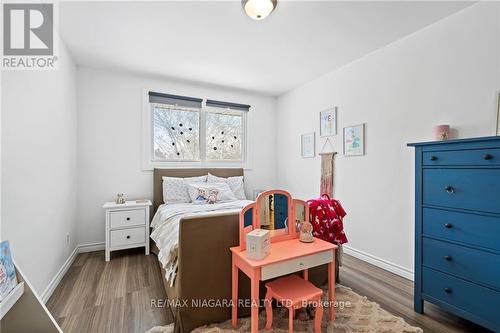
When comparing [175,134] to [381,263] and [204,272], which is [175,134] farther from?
[381,263]

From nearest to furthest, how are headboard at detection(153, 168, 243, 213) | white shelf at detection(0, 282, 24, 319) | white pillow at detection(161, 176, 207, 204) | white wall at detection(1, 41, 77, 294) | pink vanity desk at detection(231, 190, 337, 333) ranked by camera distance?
white shelf at detection(0, 282, 24, 319) → pink vanity desk at detection(231, 190, 337, 333) → white wall at detection(1, 41, 77, 294) → white pillow at detection(161, 176, 207, 204) → headboard at detection(153, 168, 243, 213)

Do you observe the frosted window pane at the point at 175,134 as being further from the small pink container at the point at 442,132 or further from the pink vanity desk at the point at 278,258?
the small pink container at the point at 442,132

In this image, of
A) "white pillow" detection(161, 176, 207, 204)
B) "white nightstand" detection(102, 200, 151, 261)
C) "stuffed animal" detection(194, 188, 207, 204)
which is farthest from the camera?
"white pillow" detection(161, 176, 207, 204)

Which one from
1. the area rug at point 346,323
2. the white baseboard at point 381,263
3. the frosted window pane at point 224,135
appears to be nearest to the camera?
the area rug at point 346,323

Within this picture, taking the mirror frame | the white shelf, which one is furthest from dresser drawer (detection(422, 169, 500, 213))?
the white shelf

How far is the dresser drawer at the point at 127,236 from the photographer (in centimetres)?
292

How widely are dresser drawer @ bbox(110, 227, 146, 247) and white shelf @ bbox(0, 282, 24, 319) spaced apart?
203 cm

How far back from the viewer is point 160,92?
12.0 feet

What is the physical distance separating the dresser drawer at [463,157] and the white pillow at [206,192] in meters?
2.48

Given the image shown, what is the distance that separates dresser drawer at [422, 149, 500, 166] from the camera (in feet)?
4.83

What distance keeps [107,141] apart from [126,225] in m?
1.27

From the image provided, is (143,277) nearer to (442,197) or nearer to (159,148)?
(159,148)

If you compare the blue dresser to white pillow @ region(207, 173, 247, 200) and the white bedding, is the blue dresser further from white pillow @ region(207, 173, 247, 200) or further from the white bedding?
white pillow @ region(207, 173, 247, 200)
